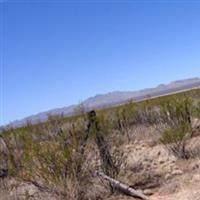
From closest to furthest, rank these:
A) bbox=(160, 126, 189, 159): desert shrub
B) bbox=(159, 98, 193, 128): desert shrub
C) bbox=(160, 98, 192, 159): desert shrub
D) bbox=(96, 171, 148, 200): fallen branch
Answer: bbox=(96, 171, 148, 200): fallen branch < bbox=(160, 126, 189, 159): desert shrub < bbox=(160, 98, 192, 159): desert shrub < bbox=(159, 98, 193, 128): desert shrub

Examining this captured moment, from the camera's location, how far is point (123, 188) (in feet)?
33.3

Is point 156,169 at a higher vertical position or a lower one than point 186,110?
lower

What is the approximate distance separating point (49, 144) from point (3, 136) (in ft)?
21.5

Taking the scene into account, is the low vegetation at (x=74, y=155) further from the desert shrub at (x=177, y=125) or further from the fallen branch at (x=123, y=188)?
the fallen branch at (x=123, y=188)

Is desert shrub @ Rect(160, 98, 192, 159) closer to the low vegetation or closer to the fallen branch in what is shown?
the low vegetation

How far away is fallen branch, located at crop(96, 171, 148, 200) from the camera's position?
32.2 ft

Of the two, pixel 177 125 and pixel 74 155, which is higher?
pixel 74 155

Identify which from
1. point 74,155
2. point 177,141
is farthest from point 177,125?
point 74,155

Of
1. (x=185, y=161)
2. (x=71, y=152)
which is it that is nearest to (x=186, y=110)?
(x=185, y=161)

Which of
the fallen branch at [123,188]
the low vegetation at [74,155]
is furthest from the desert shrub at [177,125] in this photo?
the fallen branch at [123,188]

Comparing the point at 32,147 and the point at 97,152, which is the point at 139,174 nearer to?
the point at 97,152

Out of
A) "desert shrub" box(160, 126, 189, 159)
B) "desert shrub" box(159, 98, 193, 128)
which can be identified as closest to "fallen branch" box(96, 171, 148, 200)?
"desert shrub" box(160, 126, 189, 159)

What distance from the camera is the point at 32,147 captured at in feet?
32.5

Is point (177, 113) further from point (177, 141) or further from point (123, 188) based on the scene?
point (123, 188)
